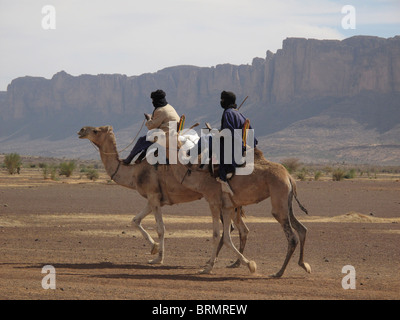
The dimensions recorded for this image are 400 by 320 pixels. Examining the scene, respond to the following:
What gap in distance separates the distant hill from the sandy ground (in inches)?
3177

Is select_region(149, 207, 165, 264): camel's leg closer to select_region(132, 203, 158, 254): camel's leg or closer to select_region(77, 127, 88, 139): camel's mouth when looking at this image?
select_region(132, 203, 158, 254): camel's leg

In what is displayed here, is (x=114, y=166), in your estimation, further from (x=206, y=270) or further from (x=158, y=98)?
(x=206, y=270)

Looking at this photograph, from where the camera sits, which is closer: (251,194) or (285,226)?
(285,226)

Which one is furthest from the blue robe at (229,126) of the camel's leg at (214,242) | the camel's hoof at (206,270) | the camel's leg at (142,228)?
the camel's leg at (142,228)

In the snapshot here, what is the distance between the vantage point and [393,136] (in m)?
108

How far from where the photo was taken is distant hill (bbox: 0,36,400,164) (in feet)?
362

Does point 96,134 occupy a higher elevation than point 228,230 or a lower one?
higher

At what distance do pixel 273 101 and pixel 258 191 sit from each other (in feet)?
423

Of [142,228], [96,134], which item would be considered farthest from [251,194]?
[96,134]

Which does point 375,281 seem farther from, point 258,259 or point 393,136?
point 393,136

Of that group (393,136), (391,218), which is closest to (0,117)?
(393,136)

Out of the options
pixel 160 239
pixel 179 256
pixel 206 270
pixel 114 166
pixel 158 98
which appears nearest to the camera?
pixel 206 270

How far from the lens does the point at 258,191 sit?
12.2m

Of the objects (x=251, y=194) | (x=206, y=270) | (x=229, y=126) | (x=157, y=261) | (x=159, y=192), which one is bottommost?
(x=157, y=261)
